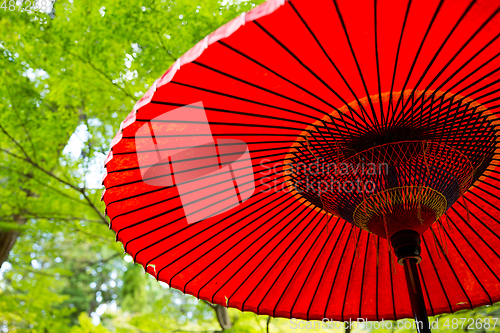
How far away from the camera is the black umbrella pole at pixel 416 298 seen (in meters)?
1.29

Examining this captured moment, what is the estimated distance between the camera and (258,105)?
1.53 meters

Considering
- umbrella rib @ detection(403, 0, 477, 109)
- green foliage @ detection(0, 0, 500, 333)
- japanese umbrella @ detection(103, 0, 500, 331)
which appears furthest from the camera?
green foliage @ detection(0, 0, 500, 333)

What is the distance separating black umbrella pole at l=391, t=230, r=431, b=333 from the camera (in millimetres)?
1344

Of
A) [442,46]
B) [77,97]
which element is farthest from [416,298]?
[77,97]

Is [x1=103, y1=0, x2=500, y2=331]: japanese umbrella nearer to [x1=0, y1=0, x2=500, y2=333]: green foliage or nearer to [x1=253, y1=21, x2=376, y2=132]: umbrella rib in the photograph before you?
[x1=253, y1=21, x2=376, y2=132]: umbrella rib

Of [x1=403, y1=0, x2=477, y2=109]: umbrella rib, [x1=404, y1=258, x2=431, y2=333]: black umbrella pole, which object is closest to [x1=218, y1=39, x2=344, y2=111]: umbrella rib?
[x1=403, y1=0, x2=477, y2=109]: umbrella rib

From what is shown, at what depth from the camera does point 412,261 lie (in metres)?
1.42

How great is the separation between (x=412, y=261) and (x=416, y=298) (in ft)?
0.46

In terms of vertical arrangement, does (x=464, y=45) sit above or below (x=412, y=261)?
above

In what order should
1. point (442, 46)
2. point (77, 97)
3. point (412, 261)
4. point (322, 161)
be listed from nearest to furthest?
point (442, 46), point (412, 261), point (322, 161), point (77, 97)

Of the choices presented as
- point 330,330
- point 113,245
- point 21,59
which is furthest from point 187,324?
point 21,59

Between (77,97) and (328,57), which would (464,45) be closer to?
(328,57)

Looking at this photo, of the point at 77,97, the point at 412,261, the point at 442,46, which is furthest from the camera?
the point at 77,97

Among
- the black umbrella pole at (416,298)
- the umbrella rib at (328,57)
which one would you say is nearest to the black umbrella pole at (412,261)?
the black umbrella pole at (416,298)
